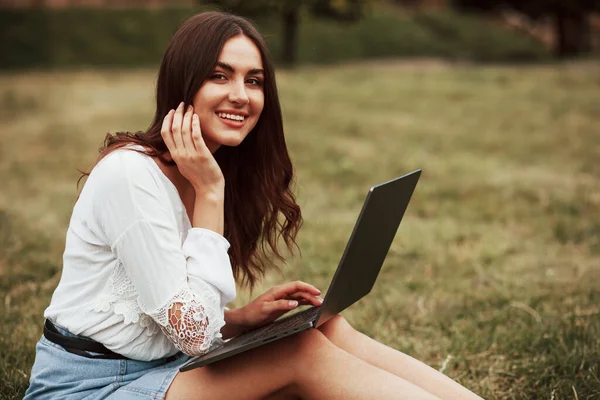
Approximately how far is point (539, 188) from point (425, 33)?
1957 centimetres

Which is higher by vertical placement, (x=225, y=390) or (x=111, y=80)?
(x=225, y=390)

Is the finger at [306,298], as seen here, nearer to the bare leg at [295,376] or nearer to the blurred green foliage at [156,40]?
the bare leg at [295,376]

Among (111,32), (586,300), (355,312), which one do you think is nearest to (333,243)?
(355,312)

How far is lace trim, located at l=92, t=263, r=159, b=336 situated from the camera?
6.95ft

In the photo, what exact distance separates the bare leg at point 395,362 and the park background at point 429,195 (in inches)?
30.4

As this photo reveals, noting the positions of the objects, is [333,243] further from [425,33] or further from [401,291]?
[425,33]

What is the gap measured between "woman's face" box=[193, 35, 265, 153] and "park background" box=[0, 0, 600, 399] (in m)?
0.97

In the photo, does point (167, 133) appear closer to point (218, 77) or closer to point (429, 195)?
point (218, 77)

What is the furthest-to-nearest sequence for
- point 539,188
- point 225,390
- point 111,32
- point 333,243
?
1. point 111,32
2. point 539,188
3. point 333,243
4. point 225,390

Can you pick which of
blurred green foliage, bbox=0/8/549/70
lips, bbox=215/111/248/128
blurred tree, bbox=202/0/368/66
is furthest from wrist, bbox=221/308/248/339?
blurred green foliage, bbox=0/8/549/70

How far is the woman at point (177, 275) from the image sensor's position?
2.03m

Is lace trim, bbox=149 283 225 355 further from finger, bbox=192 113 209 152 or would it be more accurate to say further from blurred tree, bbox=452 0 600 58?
blurred tree, bbox=452 0 600 58

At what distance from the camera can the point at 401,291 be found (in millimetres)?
4461

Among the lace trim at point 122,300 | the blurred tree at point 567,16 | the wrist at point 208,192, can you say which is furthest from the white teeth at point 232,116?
the blurred tree at point 567,16
